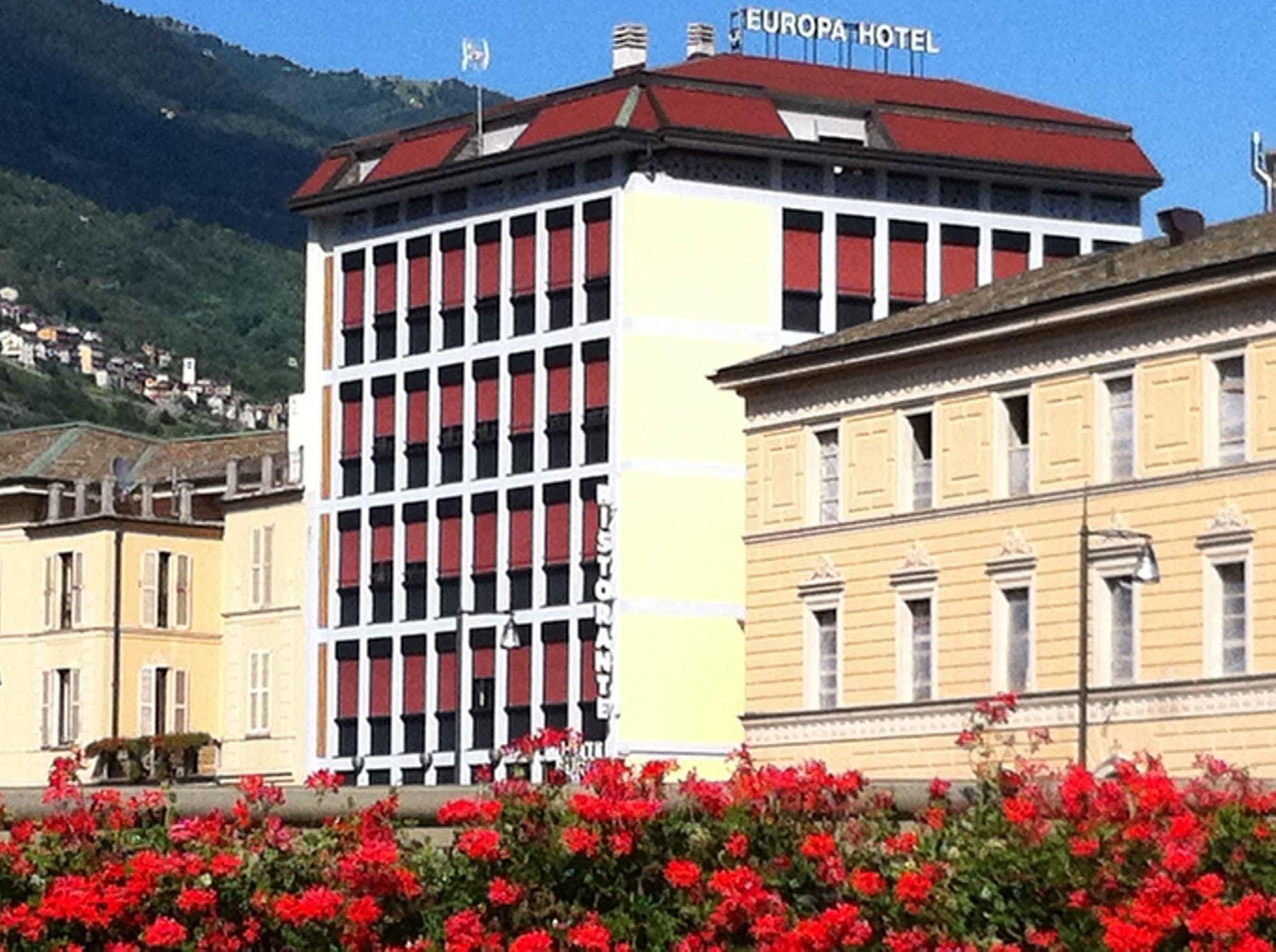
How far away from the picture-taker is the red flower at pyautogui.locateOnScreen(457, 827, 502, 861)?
22984mm

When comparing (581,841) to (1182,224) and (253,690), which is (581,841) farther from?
(253,690)

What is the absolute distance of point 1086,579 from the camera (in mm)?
69312

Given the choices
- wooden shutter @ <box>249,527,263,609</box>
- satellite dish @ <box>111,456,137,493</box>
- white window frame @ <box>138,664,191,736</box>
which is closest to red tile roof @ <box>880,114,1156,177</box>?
wooden shutter @ <box>249,527,263,609</box>

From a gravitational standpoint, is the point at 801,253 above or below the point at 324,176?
below

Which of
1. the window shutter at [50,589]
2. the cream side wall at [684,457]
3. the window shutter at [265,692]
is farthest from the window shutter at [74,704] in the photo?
the cream side wall at [684,457]

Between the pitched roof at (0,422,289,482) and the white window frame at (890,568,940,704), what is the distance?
136 ft

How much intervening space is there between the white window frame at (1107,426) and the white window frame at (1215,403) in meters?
1.84

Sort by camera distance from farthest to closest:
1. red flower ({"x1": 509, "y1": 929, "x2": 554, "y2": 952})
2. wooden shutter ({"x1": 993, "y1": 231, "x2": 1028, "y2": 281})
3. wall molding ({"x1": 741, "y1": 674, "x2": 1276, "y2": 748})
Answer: wooden shutter ({"x1": 993, "y1": 231, "x2": 1028, "y2": 281})
wall molding ({"x1": 741, "y1": 674, "x2": 1276, "y2": 748})
red flower ({"x1": 509, "y1": 929, "x2": 554, "y2": 952})

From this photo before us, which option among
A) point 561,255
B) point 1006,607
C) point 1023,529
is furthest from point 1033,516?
point 561,255

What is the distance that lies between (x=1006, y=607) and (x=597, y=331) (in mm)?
26891

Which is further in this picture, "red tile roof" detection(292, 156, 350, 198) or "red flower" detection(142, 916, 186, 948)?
"red tile roof" detection(292, 156, 350, 198)

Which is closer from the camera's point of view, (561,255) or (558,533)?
(558,533)

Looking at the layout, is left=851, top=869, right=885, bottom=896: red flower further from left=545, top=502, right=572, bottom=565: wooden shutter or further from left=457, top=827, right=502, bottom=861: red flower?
left=545, top=502, right=572, bottom=565: wooden shutter

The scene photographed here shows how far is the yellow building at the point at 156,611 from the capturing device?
362 feet
